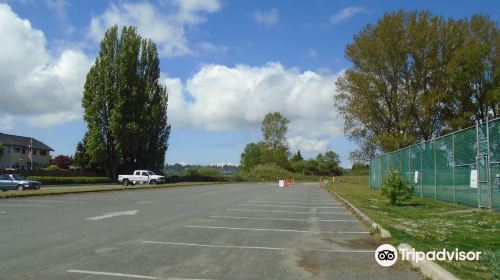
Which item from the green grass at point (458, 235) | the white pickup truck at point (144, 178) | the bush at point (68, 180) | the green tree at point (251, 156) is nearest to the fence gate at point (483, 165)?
the green grass at point (458, 235)

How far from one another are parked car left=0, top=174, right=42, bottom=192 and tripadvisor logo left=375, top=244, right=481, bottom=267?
35.5m

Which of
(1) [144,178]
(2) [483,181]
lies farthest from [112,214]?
(1) [144,178]

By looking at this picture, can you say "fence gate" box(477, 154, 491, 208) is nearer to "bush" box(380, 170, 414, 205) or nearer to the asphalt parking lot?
"bush" box(380, 170, 414, 205)

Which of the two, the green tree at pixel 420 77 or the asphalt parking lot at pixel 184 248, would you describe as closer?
the asphalt parking lot at pixel 184 248

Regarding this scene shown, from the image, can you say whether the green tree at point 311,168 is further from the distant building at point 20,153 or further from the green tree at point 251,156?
the distant building at point 20,153

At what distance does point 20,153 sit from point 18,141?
1951 millimetres

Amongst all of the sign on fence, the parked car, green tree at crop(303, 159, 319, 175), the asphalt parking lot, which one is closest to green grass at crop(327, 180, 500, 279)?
the asphalt parking lot

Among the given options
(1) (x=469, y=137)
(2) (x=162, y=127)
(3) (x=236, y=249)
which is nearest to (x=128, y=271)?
(3) (x=236, y=249)

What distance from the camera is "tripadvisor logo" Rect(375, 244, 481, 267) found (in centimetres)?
846

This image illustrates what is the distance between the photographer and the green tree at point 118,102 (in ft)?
208

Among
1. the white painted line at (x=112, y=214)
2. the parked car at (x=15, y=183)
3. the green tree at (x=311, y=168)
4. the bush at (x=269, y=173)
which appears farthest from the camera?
the green tree at (x=311, y=168)

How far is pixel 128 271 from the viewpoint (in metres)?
7.92

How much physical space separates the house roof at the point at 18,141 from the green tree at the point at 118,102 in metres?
18.7

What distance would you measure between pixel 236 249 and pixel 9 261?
415 cm
